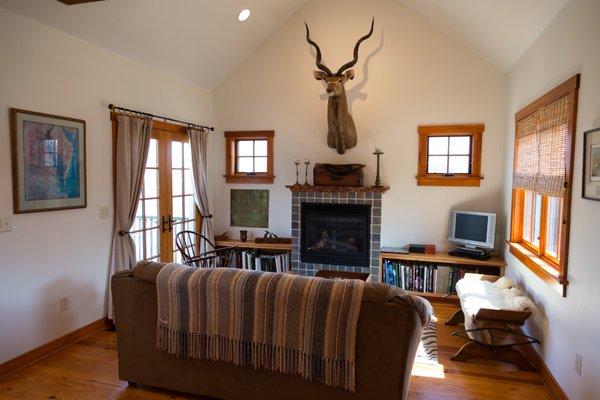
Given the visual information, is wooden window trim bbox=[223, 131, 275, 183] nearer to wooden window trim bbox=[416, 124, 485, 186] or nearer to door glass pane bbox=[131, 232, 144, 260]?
door glass pane bbox=[131, 232, 144, 260]

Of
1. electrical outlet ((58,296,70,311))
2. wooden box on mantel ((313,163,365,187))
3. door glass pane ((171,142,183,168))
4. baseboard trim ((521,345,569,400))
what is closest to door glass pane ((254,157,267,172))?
wooden box on mantel ((313,163,365,187))

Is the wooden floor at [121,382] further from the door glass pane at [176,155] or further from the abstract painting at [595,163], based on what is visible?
the door glass pane at [176,155]

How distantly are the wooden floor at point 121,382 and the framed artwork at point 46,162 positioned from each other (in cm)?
122

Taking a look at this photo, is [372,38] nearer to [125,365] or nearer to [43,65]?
[43,65]

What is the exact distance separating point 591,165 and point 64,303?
401cm

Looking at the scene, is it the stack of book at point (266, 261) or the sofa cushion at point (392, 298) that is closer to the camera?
the sofa cushion at point (392, 298)

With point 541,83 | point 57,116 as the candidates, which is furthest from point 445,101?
point 57,116

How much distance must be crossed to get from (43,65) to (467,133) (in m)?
4.39

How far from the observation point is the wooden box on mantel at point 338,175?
15.5 feet

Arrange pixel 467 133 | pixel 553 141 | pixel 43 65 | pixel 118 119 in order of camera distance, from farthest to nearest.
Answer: pixel 467 133, pixel 118 119, pixel 43 65, pixel 553 141

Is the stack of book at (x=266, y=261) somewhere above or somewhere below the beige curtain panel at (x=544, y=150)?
below

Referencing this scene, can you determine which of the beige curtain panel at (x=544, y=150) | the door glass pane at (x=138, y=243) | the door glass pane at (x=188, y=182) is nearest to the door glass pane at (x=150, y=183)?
the door glass pane at (x=138, y=243)

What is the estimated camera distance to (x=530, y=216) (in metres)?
3.67

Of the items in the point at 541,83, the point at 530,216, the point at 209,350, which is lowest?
the point at 209,350
